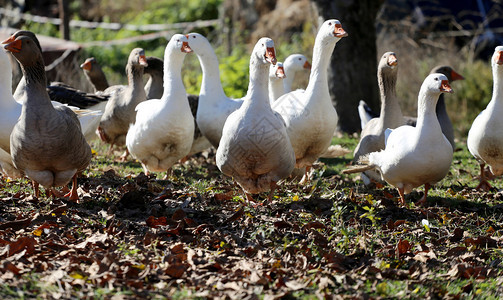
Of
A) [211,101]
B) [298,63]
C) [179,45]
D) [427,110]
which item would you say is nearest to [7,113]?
[179,45]

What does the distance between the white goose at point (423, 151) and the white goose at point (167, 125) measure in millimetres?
2314

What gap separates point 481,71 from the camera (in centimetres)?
1305

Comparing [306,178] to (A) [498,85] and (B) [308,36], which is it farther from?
(B) [308,36]

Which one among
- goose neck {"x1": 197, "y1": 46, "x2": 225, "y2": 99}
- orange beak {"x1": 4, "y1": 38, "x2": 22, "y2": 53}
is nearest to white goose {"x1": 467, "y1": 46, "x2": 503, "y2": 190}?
goose neck {"x1": 197, "y1": 46, "x2": 225, "y2": 99}

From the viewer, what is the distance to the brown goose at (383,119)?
702 cm

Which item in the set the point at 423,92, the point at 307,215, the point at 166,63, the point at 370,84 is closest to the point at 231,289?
the point at 307,215

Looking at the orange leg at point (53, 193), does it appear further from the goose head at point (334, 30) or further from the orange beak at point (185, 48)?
the goose head at point (334, 30)

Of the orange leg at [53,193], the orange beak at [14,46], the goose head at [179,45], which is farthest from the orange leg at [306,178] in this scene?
the orange beak at [14,46]

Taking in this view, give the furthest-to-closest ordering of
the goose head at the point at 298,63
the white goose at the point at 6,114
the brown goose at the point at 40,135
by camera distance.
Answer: the goose head at the point at 298,63
the white goose at the point at 6,114
the brown goose at the point at 40,135

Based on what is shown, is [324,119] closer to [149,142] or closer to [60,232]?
[149,142]

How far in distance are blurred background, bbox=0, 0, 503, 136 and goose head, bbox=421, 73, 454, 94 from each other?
4.85 meters

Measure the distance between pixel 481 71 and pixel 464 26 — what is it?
173 inches

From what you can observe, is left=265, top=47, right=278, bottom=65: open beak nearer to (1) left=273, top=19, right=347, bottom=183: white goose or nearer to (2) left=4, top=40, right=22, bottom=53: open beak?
(1) left=273, top=19, right=347, bottom=183: white goose

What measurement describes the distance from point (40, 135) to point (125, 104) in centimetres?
320
